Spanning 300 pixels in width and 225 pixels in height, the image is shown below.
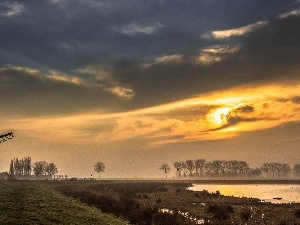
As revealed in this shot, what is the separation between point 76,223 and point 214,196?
133 feet

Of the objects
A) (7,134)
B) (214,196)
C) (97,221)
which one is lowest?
(214,196)

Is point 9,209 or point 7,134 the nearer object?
point 9,209

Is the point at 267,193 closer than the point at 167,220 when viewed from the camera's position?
No

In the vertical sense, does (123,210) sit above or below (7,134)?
below

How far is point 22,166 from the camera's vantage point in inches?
7333

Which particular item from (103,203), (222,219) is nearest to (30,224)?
(222,219)

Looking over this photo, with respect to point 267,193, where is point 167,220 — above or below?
above

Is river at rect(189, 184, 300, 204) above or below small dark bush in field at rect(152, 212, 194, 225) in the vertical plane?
below

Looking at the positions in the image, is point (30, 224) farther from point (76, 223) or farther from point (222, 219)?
point (222, 219)

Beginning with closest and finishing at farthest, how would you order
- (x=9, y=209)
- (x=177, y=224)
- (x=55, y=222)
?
(x=55, y=222) → (x=9, y=209) → (x=177, y=224)

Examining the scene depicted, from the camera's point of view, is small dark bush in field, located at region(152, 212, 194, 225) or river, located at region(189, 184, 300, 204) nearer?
small dark bush in field, located at region(152, 212, 194, 225)

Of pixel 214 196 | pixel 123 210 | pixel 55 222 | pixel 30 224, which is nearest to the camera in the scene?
pixel 30 224

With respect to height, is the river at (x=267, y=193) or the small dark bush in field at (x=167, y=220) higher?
the small dark bush in field at (x=167, y=220)

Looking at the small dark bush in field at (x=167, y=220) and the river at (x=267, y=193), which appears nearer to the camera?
the small dark bush in field at (x=167, y=220)
